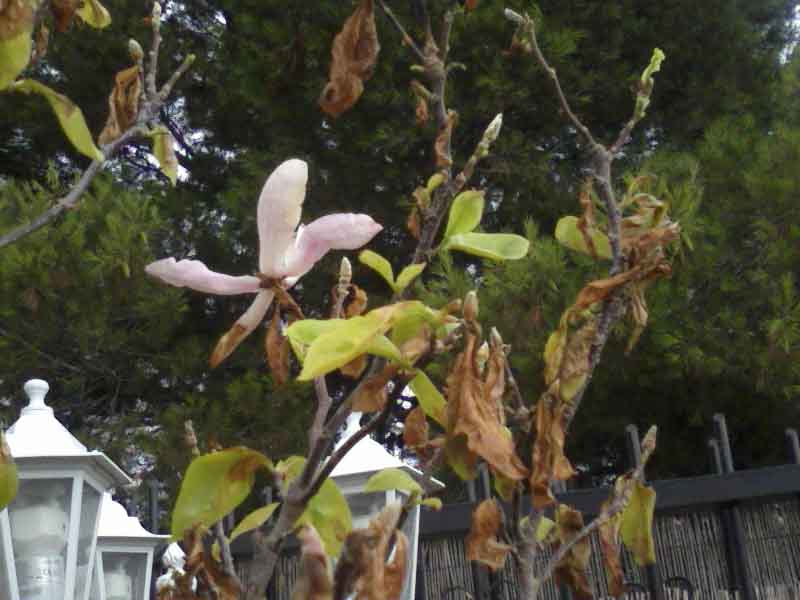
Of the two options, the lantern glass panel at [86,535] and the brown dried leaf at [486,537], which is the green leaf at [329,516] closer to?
the brown dried leaf at [486,537]

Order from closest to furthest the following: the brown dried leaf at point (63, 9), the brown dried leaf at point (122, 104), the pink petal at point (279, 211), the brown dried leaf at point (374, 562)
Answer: the brown dried leaf at point (374, 562), the pink petal at point (279, 211), the brown dried leaf at point (63, 9), the brown dried leaf at point (122, 104)

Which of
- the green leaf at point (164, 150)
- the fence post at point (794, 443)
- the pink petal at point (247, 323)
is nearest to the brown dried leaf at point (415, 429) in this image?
the pink petal at point (247, 323)

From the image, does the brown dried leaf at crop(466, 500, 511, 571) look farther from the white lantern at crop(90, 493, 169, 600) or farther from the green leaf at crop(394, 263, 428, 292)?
the white lantern at crop(90, 493, 169, 600)

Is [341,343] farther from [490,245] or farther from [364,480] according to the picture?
[364,480]

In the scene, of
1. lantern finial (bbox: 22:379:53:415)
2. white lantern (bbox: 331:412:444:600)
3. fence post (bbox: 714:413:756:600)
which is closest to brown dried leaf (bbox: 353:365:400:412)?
white lantern (bbox: 331:412:444:600)

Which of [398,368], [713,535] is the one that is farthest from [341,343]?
[713,535]

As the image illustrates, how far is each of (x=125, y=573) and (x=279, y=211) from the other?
71.4 inches

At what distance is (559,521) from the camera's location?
65 centimetres

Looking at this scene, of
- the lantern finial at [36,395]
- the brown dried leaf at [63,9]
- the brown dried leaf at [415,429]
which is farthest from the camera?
the lantern finial at [36,395]

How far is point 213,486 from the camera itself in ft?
1.56

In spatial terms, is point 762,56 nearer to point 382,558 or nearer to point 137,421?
point 137,421

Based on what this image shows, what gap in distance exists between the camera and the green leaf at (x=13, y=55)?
19.8 inches

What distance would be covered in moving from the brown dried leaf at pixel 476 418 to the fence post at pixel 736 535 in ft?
6.46

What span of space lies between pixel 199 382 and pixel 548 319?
60.7 inches
